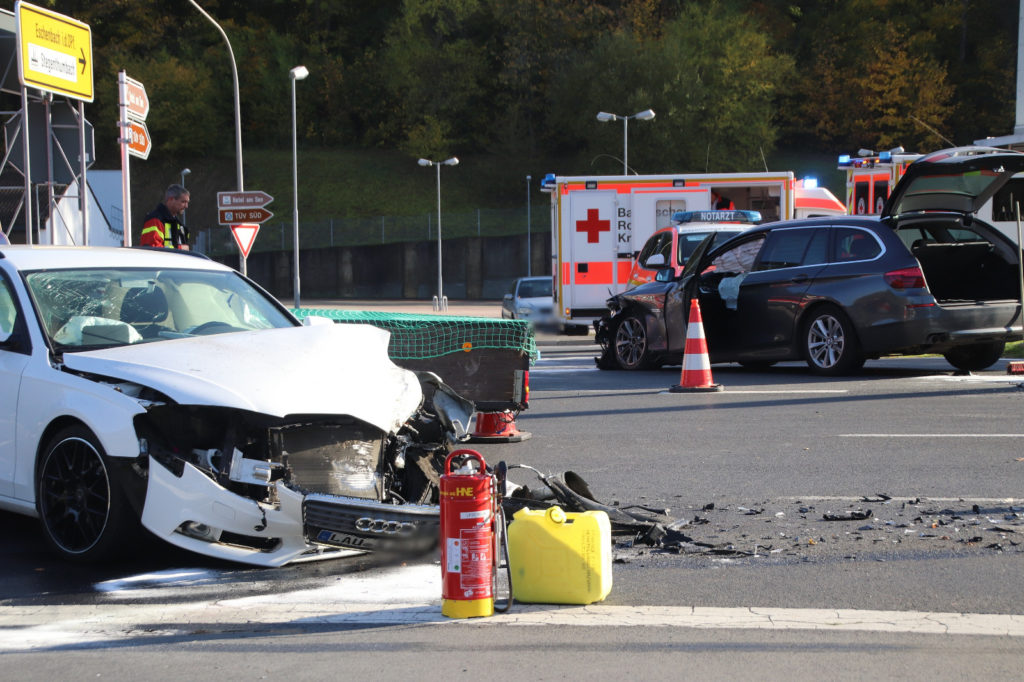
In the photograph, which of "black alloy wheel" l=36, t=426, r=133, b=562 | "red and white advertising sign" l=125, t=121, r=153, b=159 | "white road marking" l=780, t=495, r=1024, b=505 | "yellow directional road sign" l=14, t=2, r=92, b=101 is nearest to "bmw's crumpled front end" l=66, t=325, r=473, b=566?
"black alloy wheel" l=36, t=426, r=133, b=562

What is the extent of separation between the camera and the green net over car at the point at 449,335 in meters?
8.95

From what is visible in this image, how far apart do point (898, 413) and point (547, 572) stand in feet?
21.5

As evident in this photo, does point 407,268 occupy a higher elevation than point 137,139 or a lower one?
lower

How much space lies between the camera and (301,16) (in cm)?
8225

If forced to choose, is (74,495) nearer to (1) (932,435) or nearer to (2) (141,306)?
(2) (141,306)

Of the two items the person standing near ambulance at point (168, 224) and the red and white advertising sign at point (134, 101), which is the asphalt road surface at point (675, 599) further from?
the red and white advertising sign at point (134, 101)

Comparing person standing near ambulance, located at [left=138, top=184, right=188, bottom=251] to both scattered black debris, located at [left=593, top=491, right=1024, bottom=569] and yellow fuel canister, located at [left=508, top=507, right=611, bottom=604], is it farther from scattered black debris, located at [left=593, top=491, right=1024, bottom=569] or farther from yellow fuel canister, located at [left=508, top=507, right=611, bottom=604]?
yellow fuel canister, located at [left=508, top=507, right=611, bottom=604]

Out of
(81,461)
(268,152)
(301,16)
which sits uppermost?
(301,16)

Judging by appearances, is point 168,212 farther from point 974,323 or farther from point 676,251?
point 676,251

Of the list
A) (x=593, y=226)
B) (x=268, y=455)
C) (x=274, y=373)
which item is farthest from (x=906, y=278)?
(x=593, y=226)

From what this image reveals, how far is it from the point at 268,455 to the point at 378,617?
97cm

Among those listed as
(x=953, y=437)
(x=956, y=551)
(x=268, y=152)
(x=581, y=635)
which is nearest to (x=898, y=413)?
(x=953, y=437)

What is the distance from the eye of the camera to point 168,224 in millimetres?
11594

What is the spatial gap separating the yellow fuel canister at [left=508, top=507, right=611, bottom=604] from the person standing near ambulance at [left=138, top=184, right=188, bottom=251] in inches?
284
